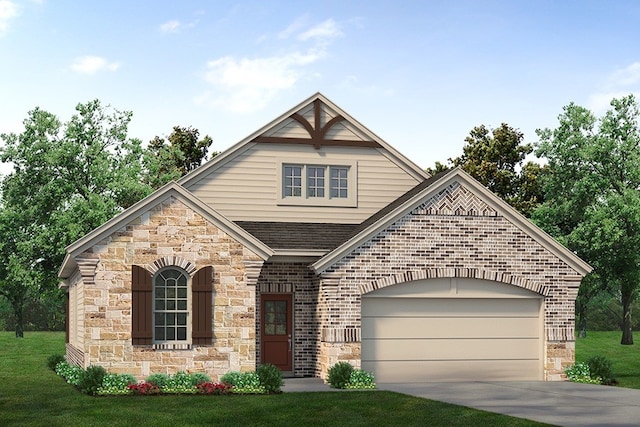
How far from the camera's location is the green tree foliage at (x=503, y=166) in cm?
4884

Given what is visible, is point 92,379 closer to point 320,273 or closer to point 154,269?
point 154,269

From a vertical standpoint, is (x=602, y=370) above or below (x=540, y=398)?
above

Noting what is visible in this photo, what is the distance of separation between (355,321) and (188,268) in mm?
4434

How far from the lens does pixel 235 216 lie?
1058 inches

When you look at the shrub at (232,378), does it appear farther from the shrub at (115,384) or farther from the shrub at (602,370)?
the shrub at (602,370)

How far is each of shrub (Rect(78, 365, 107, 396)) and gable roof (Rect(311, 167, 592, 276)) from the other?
588 centimetres

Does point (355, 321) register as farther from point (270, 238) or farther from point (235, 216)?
point (235, 216)

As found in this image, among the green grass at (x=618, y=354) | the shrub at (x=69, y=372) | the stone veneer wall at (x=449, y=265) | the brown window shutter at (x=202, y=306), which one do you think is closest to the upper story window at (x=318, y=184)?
the stone veneer wall at (x=449, y=265)

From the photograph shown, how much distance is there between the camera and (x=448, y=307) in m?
24.7

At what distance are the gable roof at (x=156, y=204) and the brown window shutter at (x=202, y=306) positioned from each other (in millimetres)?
1160

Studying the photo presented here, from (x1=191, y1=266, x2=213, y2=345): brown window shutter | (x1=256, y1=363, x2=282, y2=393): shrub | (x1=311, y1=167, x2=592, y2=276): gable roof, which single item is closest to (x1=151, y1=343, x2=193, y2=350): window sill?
(x1=191, y1=266, x2=213, y2=345): brown window shutter

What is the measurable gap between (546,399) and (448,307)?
5.20 metres

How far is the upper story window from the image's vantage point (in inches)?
1075

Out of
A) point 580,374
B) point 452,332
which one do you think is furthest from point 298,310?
point 580,374
